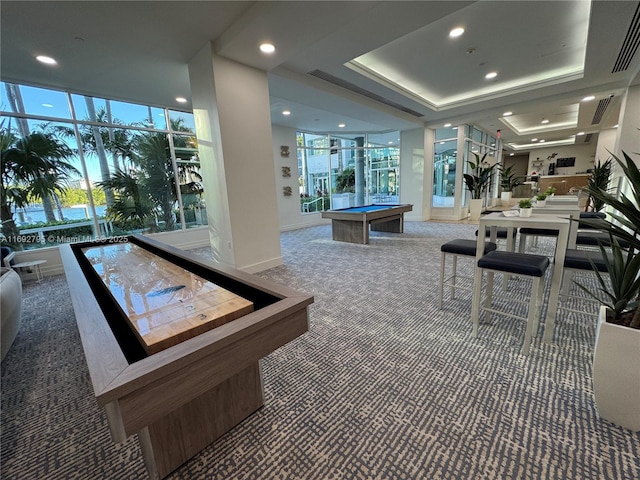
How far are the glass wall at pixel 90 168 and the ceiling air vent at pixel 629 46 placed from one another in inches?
296

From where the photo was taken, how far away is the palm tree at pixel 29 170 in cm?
416

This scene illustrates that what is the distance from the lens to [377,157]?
10.3m

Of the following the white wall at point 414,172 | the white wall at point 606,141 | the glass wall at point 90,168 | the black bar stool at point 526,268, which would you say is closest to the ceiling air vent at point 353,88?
the white wall at point 414,172

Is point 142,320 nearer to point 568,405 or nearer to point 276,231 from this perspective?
point 568,405

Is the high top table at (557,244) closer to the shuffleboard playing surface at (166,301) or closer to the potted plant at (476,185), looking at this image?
the shuffleboard playing surface at (166,301)

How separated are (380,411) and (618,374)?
1241 millimetres

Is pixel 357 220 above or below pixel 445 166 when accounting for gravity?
below

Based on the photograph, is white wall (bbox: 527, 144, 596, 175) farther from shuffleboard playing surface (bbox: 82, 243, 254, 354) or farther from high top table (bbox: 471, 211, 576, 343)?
shuffleboard playing surface (bbox: 82, 243, 254, 354)

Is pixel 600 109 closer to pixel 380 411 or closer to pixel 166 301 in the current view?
pixel 380 411

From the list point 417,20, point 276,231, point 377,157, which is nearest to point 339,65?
point 417,20

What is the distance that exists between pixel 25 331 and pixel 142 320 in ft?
9.15

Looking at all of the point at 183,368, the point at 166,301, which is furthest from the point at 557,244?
the point at 166,301

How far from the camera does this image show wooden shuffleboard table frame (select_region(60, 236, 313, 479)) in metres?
0.76

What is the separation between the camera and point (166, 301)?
127 centimetres
